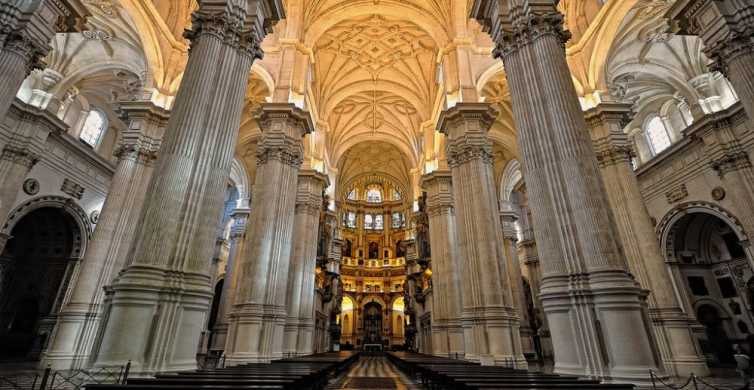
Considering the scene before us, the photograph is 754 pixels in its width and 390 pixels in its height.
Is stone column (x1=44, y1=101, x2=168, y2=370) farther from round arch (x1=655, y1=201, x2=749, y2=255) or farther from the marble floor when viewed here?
round arch (x1=655, y1=201, x2=749, y2=255)

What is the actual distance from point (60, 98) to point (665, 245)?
29.8 meters

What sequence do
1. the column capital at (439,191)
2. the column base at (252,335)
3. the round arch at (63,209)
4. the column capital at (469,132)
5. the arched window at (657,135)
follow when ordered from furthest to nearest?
the arched window at (657,135), the column capital at (439,191), the round arch at (63,209), the column capital at (469,132), the column base at (252,335)

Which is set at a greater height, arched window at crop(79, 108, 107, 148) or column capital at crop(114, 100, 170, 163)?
arched window at crop(79, 108, 107, 148)

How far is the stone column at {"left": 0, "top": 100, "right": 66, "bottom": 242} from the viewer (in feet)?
41.1

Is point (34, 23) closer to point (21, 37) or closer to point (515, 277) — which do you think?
point (21, 37)

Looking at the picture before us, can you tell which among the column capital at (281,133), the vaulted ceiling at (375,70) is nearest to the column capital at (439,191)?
the vaulted ceiling at (375,70)

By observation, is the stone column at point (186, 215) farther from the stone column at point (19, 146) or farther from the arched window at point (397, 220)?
the arched window at point (397, 220)

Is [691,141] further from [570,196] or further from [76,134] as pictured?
[76,134]

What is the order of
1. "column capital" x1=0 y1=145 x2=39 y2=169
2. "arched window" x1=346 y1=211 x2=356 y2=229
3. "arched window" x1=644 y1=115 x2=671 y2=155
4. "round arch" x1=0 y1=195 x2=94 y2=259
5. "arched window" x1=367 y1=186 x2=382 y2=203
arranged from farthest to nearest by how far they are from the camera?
"arched window" x1=367 y1=186 x2=382 y2=203
"arched window" x1=346 y1=211 x2=356 y2=229
"arched window" x1=644 y1=115 x2=671 y2=155
"round arch" x1=0 y1=195 x2=94 y2=259
"column capital" x1=0 y1=145 x2=39 y2=169

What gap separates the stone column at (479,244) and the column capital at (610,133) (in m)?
3.77

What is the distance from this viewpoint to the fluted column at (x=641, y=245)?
1041 cm

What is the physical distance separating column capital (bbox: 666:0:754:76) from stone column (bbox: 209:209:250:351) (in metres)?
20.3

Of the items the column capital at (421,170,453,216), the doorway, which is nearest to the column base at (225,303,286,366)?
the column capital at (421,170,453,216)

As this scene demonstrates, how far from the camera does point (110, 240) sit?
11531 millimetres
